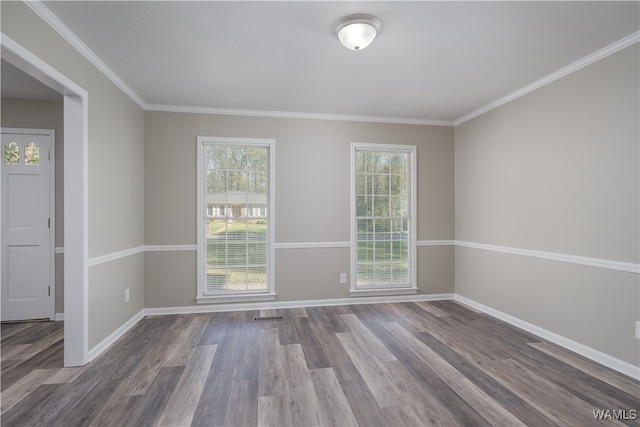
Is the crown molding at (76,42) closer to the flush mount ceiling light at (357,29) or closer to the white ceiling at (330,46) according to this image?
the white ceiling at (330,46)

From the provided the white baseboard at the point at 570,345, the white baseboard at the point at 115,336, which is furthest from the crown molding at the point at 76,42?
the white baseboard at the point at 570,345

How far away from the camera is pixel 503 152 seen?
363 centimetres

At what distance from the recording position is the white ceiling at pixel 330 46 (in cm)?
203

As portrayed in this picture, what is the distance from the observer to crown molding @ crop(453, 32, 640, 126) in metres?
2.38

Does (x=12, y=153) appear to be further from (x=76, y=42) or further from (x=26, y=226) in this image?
(x=76, y=42)

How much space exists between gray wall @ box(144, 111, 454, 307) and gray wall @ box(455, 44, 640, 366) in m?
0.60

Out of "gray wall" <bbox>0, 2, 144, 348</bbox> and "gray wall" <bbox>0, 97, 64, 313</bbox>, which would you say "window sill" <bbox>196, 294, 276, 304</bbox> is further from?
"gray wall" <bbox>0, 97, 64, 313</bbox>

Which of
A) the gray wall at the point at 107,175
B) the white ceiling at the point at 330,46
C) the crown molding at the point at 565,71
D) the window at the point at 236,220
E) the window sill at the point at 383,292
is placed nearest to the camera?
the white ceiling at the point at 330,46

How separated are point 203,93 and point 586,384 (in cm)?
442

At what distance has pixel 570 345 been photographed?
281 cm

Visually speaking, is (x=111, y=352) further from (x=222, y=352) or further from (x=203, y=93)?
(x=203, y=93)

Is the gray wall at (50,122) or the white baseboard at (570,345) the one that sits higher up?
the gray wall at (50,122)

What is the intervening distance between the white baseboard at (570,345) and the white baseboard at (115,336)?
4.27 meters

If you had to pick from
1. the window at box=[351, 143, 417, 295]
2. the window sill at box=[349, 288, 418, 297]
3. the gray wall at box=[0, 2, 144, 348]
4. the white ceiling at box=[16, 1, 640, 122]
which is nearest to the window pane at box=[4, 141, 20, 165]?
the gray wall at box=[0, 2, 144, 348]
